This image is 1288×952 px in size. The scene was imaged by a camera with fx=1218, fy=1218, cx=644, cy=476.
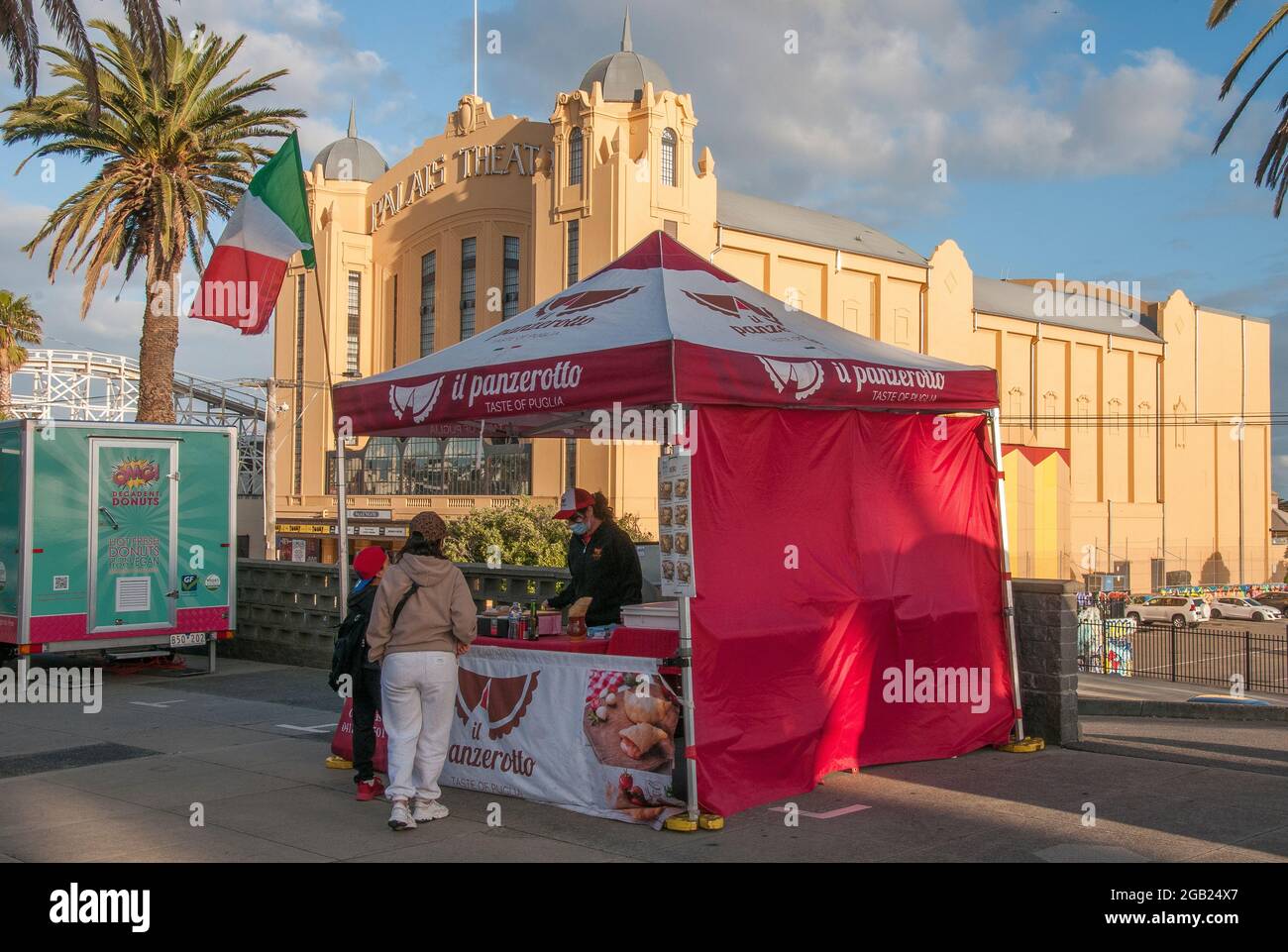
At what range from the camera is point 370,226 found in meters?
56.6

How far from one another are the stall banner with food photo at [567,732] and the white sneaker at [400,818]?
0.99 meters

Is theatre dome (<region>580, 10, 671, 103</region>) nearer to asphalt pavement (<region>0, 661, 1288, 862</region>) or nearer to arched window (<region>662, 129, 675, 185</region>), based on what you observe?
arched window (<region>662, 129, 675, 185</region>)

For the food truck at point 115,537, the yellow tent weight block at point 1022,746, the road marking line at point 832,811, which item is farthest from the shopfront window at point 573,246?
the road marking line at point 832,811

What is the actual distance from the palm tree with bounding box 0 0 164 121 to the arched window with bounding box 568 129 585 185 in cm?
3154

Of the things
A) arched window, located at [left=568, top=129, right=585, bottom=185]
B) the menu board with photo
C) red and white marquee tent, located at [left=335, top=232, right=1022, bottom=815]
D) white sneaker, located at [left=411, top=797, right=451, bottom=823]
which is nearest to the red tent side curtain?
red and white marquee tent, located at [left=335, top=232, right=1022, bottom=815]

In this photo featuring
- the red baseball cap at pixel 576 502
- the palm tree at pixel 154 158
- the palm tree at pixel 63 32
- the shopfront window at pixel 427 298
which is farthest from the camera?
the shopfront window at pixel 427 298

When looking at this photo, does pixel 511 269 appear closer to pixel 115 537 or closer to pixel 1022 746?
pixel 115 537

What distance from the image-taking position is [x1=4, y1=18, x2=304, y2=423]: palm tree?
23.8 metres

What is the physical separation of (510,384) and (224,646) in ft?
35.1

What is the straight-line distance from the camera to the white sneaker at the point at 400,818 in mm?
7270

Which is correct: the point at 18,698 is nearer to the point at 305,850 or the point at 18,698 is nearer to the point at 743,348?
the point at 305,850

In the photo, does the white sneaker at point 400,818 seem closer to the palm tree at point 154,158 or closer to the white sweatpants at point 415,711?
the white sweatpants at point 415,711
